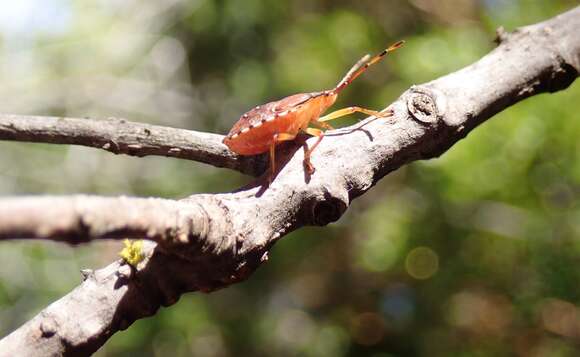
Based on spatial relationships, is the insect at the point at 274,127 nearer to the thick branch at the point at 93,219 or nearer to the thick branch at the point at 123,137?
the thick branch at the point at 123,137

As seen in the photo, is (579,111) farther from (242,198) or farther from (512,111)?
(242,198)

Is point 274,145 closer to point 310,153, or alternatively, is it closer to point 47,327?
point 310,153

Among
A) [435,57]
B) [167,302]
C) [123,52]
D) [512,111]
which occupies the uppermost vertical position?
[123,52]

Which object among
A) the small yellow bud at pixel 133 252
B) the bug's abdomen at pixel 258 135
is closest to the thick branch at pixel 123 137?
the bug's abdomen at pixel 258 135

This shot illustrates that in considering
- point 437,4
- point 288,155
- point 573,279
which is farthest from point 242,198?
point 437,4

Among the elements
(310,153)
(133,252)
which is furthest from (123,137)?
(310,153)

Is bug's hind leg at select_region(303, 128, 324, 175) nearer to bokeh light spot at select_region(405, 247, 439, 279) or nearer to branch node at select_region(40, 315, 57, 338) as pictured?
branch node at select_region(40, 315, 57, 338)

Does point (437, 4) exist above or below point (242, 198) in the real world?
above

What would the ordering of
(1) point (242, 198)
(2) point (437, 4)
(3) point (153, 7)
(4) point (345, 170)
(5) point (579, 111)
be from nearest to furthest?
(1) point (242, 198)
(4) point (345, 170)
(5) point (579, 111)
(2) point (437, 4)
(3) point (153, 7)

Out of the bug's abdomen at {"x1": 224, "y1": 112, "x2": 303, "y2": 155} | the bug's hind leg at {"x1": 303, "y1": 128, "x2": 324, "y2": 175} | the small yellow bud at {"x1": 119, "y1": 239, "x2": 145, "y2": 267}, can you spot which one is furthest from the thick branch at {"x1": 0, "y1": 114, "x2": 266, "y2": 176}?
the small yellow bud at {"x1": 119, "y1": 239, "x2": 145, "y2": 267}
